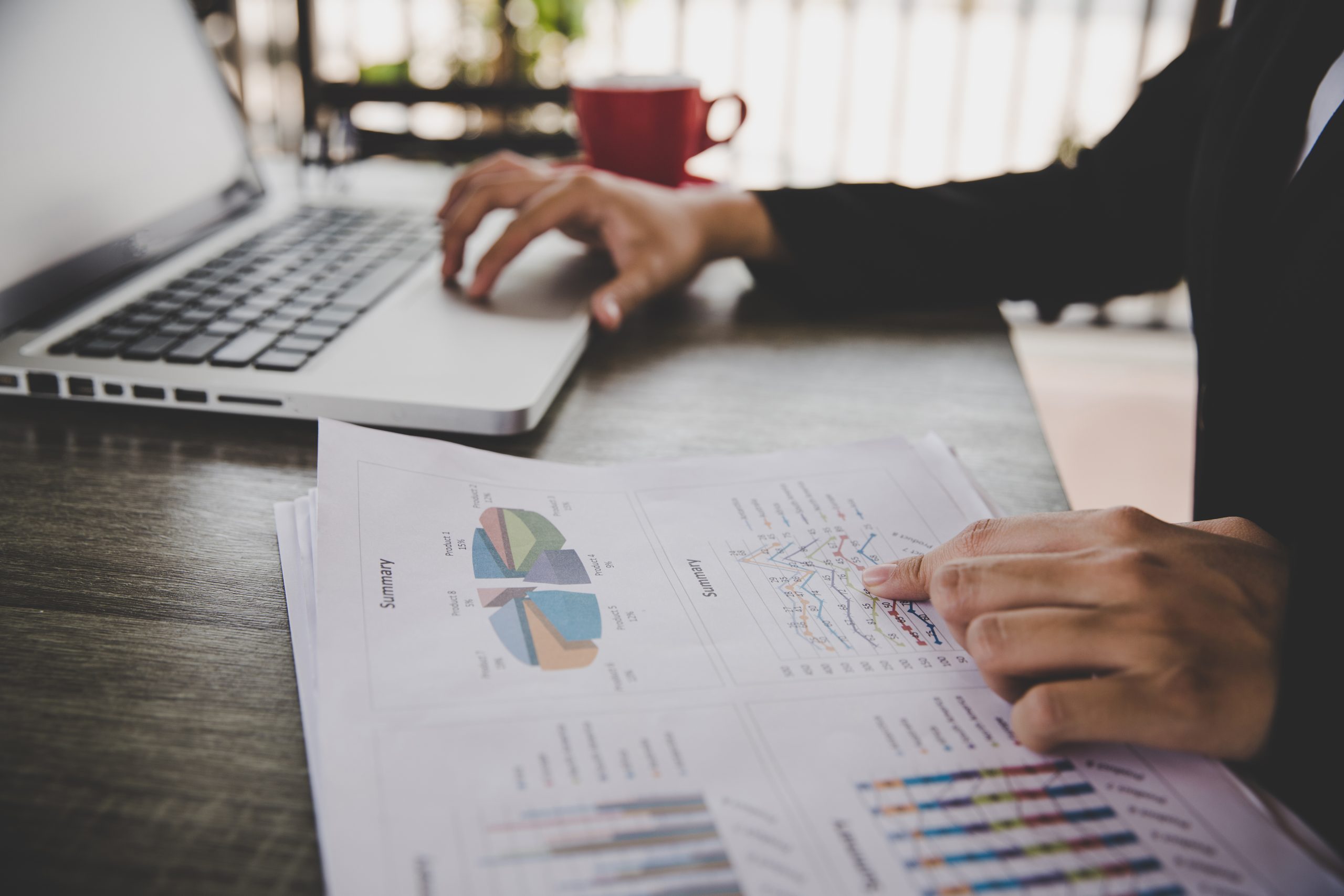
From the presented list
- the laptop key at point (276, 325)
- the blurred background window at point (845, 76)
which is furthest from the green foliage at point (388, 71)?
the laptop key at point (276, 325)

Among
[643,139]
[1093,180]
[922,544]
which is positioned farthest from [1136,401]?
[922,544]

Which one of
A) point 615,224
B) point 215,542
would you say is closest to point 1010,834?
point 215,542

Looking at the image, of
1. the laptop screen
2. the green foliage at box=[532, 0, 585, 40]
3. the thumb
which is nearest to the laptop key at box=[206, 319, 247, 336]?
the laptop screen

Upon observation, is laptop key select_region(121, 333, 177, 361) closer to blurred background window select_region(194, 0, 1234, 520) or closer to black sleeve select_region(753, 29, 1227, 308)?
black sleeve select_region(753, 29, 1227, 308)

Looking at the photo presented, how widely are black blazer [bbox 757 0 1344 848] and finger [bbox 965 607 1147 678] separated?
0.19 feet

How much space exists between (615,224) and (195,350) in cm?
33

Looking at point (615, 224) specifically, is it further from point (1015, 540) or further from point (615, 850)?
point (615, 850)

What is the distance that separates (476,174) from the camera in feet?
2.74

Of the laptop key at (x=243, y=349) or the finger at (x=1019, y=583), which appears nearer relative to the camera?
the finger at (x=1019, y=583)

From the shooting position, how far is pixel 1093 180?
2.68ft

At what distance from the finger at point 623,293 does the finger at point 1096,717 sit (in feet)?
1.41

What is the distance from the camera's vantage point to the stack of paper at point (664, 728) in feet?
0.90

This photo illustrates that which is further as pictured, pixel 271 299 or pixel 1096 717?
pixel 271 299

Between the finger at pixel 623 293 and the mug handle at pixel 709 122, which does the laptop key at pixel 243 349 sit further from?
the mug handle at pixel 709 122
